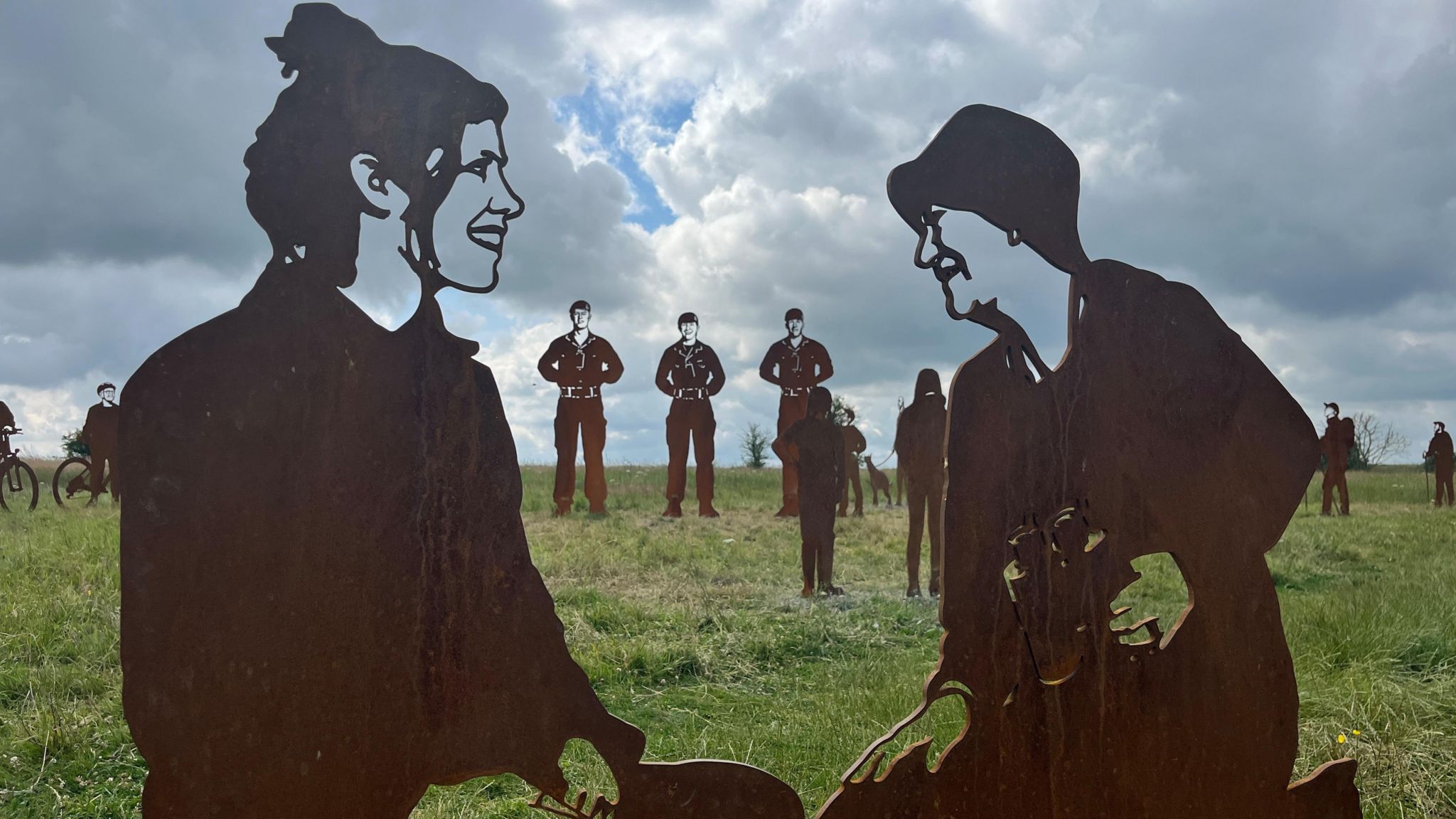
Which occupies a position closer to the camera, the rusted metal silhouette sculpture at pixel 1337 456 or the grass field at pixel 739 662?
the grass field at pixel 739 662

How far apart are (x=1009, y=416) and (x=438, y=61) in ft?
5.38

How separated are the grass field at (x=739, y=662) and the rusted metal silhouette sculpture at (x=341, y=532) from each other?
1.37 metres

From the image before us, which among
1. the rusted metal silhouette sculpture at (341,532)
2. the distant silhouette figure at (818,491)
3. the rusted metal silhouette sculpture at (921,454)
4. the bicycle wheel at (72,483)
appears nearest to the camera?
the rusted metal silhouette sculpture at (341,532)

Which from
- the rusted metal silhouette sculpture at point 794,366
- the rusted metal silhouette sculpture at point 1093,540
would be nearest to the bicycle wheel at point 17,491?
the rusted metal silhouette sculpture at point 794,366

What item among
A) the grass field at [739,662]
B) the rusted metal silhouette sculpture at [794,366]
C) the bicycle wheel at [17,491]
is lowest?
the grass field at [739,662]

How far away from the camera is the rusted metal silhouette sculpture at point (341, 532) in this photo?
75.8 inches

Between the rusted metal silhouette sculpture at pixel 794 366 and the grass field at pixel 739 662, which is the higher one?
the rusted metal silhouette sculpture at pixel 794 366

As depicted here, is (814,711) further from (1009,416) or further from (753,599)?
(753,599)

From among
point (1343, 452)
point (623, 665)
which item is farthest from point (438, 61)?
point (1343, 452)

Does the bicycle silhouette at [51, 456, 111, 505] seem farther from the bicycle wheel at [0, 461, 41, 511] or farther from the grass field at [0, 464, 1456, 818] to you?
the grass field at [0, 464, 1456, 818]

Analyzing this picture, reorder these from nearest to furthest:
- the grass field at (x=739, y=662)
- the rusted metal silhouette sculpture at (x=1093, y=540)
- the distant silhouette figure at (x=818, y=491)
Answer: the rusted metal silhouette sculpture at (x=1093, y=540) < the grass field at (x=739, y=662) < the distant silhouette figure at (x=818, y=491)

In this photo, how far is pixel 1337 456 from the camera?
50.5 feet

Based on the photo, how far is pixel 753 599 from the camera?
7.02 m

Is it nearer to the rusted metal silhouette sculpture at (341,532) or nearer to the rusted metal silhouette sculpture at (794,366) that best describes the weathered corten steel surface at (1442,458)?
the rusted metal silhouette sculpture at (794,366)
